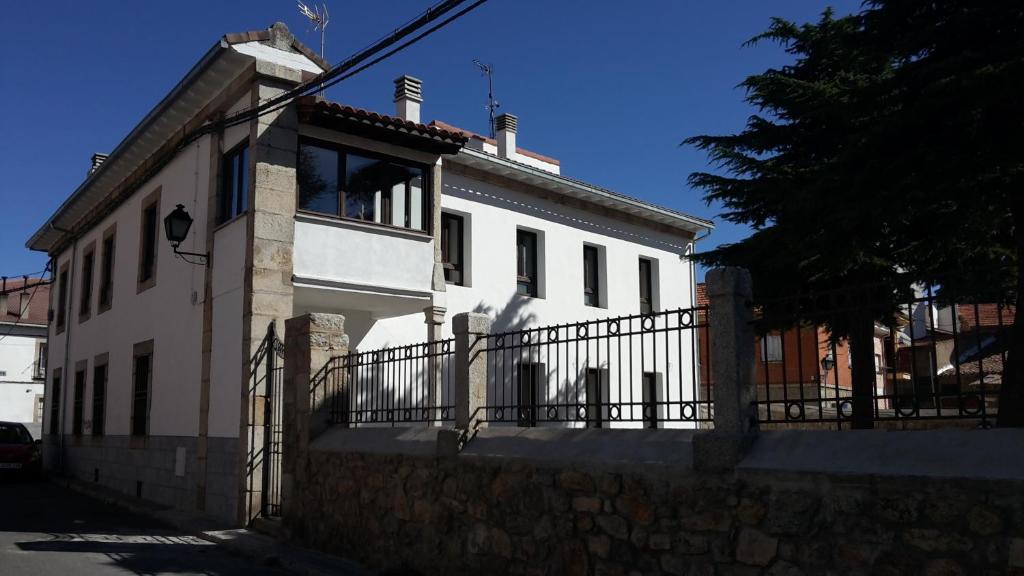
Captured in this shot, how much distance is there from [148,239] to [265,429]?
21.4 ft

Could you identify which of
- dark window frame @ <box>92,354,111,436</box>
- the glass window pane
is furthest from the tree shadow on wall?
dark window frame @ <box>92,354,111,436</box>

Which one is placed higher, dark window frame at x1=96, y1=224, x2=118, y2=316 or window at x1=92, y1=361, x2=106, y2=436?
dark window frame at x1=96, y1=224, x2=118, y2=316

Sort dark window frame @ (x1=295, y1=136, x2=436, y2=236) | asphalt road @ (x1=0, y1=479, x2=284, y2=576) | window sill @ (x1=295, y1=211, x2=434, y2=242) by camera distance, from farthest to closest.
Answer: dark window frame @ (x1=295, y1=136, x2=436, y2=236) < window sill @ (x1=295, y1=211, x2=434, y2=242) < asphalt road @ (x1=0, y1=479, x2=284, y2=576)

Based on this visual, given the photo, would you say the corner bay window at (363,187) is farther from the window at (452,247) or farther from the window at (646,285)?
the window at (646,285)

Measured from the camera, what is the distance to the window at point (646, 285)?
20.8 m

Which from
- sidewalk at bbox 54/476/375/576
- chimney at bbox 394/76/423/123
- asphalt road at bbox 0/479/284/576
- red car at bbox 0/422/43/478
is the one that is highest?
chimney at bbox 394/76/423/123

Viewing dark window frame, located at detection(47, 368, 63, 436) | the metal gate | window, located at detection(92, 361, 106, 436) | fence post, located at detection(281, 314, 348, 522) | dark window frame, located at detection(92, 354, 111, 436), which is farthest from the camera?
dark window frame, located at detection(47, 368, 63, 436)

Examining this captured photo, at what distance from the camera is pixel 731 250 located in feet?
47.1

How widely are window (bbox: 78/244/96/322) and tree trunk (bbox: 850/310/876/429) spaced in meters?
16.2

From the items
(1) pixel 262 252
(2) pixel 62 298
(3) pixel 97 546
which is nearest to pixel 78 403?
(2) pixel 62 298

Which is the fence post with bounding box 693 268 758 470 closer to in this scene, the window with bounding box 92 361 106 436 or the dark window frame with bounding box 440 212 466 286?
the dark window frame with bounding box 440 212 466 286

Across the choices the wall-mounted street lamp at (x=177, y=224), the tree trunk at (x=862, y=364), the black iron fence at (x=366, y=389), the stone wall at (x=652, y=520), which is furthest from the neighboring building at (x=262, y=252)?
the tree trunk at (x=862, y=364)

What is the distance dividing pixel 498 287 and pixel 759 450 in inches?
475

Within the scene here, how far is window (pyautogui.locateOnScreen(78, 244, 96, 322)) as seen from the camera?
19.1 metres
